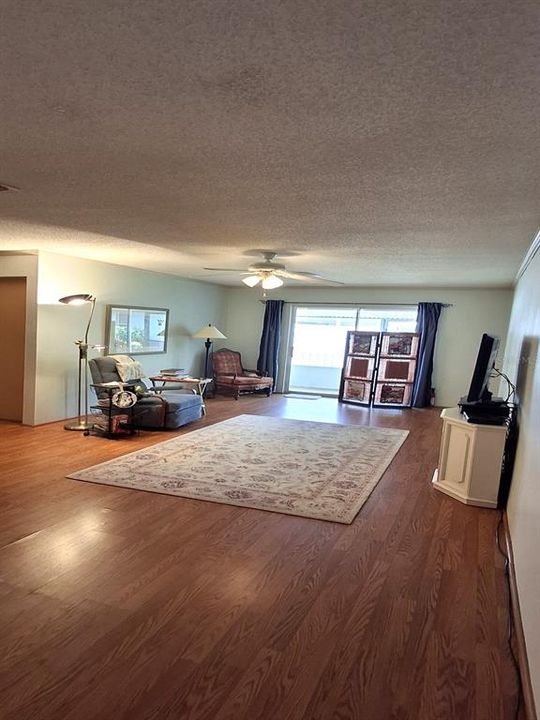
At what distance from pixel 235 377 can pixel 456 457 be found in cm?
560

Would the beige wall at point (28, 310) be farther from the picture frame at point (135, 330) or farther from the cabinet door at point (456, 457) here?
the cabinet door at point (456, 457)

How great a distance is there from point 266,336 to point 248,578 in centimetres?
753

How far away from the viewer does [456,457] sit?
3938 mm

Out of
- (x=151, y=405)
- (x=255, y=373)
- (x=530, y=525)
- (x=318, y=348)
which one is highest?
(x=318, y=348)

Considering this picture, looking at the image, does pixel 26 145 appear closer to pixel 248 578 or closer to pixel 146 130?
pixel 146 130

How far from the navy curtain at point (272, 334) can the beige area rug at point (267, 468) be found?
12.3 feet

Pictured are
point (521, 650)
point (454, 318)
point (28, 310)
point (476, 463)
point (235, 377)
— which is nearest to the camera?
point (521, 650)

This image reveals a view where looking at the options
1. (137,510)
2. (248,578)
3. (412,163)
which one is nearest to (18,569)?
(137,510)

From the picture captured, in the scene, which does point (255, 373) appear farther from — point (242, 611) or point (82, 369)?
point (242, 611)

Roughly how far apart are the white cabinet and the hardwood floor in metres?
0.17

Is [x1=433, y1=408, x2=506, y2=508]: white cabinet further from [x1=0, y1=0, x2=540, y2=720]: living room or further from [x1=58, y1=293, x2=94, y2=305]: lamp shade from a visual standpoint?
[x1=58, y1=293, x2=94, y2=305]: lamp shade

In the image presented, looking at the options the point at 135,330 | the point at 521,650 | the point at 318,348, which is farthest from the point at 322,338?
the point at 521,650

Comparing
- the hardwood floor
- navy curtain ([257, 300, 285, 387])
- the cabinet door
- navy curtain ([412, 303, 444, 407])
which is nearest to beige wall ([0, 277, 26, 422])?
the hardwood floor

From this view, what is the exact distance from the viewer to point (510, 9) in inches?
45.2
